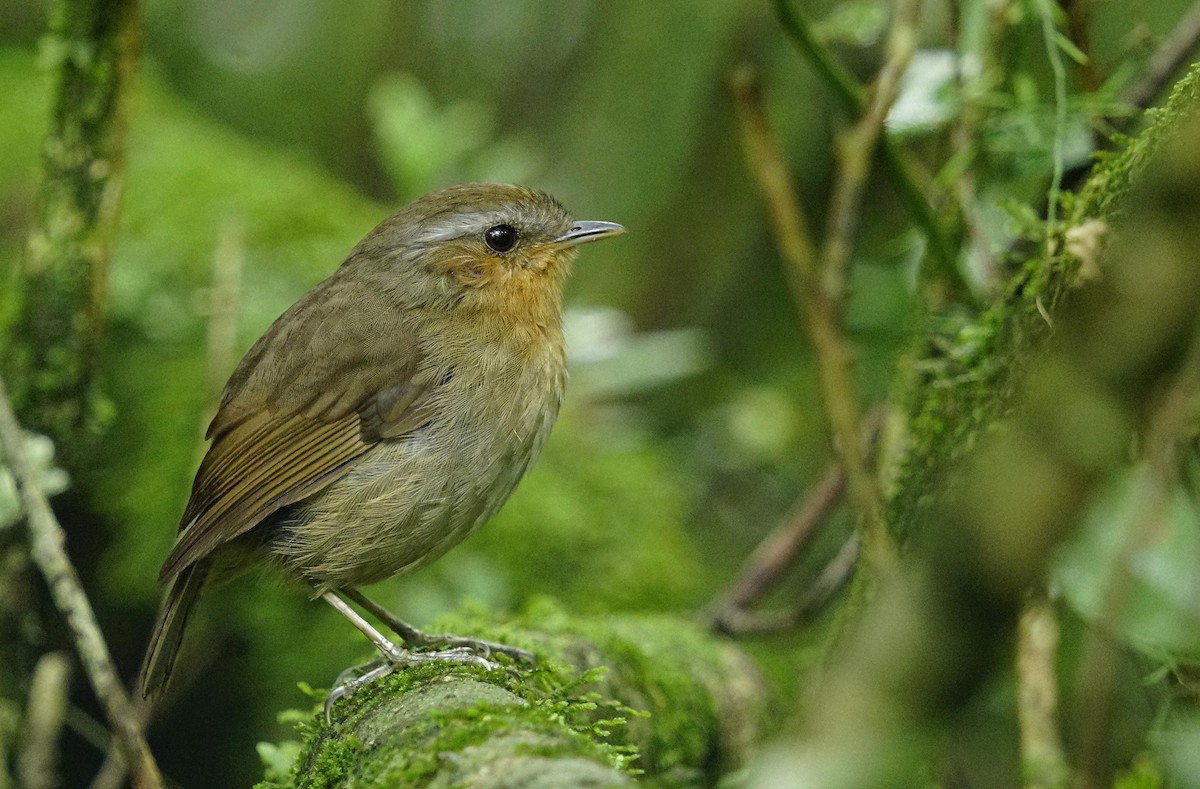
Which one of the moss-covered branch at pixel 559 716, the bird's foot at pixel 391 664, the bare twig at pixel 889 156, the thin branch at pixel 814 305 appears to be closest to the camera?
the moss-covered branch at pixel 559 716

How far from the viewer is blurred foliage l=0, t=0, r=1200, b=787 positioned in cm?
324

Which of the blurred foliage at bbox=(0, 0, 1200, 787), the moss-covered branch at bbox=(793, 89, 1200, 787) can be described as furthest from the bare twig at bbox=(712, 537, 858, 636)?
the moss-covered branch at bbox=(793, 89, 1200, 787)

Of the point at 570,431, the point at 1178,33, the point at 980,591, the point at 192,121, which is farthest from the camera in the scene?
the point at 192,121

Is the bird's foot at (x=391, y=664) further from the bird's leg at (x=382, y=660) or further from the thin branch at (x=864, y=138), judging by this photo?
the thin branch at (x=864, y=138)

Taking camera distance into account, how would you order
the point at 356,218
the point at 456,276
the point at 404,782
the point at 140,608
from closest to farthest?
the point at 404,782 → the point at 456,276 → the point at 140,608 → the point at 356,218

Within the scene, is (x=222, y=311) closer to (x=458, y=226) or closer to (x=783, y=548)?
(x=458, y=226)

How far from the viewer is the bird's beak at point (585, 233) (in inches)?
147

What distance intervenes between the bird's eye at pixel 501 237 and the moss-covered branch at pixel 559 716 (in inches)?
42.1

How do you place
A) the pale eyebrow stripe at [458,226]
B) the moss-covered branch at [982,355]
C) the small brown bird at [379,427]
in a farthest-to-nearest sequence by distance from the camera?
1. the pale eyebrow stripe at [458,226]
2. the small brown bird at [379,427]
3. the moss-covered branch at [982,355]

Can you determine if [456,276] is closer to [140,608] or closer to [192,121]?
[140,608]

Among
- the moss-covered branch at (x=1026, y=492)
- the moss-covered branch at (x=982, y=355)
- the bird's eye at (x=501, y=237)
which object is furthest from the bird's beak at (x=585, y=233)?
the moss-covered branch at (x=1026, y=492)

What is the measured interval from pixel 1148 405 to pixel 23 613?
3634mm

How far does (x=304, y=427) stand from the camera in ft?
10.7

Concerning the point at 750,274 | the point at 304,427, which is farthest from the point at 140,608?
the point at 750,274
